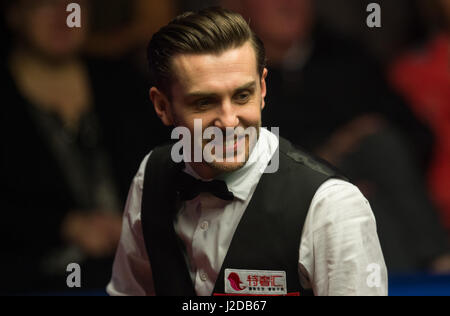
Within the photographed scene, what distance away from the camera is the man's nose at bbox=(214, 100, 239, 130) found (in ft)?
5.18

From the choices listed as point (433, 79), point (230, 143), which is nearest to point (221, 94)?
point (230, 143)

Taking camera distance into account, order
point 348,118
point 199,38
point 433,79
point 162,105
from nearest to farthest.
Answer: point 199,38
point 162,105
point 348,118
point 433,79

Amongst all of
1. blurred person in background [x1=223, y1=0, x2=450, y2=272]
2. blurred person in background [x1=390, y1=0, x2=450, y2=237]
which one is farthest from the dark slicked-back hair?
blurred person in background [x1=390, y1=0, x2=450, y2=237]

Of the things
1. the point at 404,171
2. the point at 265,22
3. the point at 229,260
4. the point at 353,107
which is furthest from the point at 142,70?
the point at 229,260

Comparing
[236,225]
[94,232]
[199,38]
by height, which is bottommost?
[94,232]

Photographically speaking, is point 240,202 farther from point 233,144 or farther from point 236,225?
point 233,144

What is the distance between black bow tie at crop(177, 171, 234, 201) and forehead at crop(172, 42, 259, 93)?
0.76 ft

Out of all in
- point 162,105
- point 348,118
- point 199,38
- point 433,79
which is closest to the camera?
point 199,38

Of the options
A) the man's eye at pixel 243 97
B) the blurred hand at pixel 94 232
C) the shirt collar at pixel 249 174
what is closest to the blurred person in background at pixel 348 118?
the shirt collar at pixel 249 174

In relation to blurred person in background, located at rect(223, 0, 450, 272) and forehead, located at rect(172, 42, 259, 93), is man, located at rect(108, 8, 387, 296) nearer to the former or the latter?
forehead, located at rect(172, 42, 259, 93)

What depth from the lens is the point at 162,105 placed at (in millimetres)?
1693

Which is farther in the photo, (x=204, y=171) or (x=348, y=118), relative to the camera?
(x=348, y=118)

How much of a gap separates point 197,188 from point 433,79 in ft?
5.87
